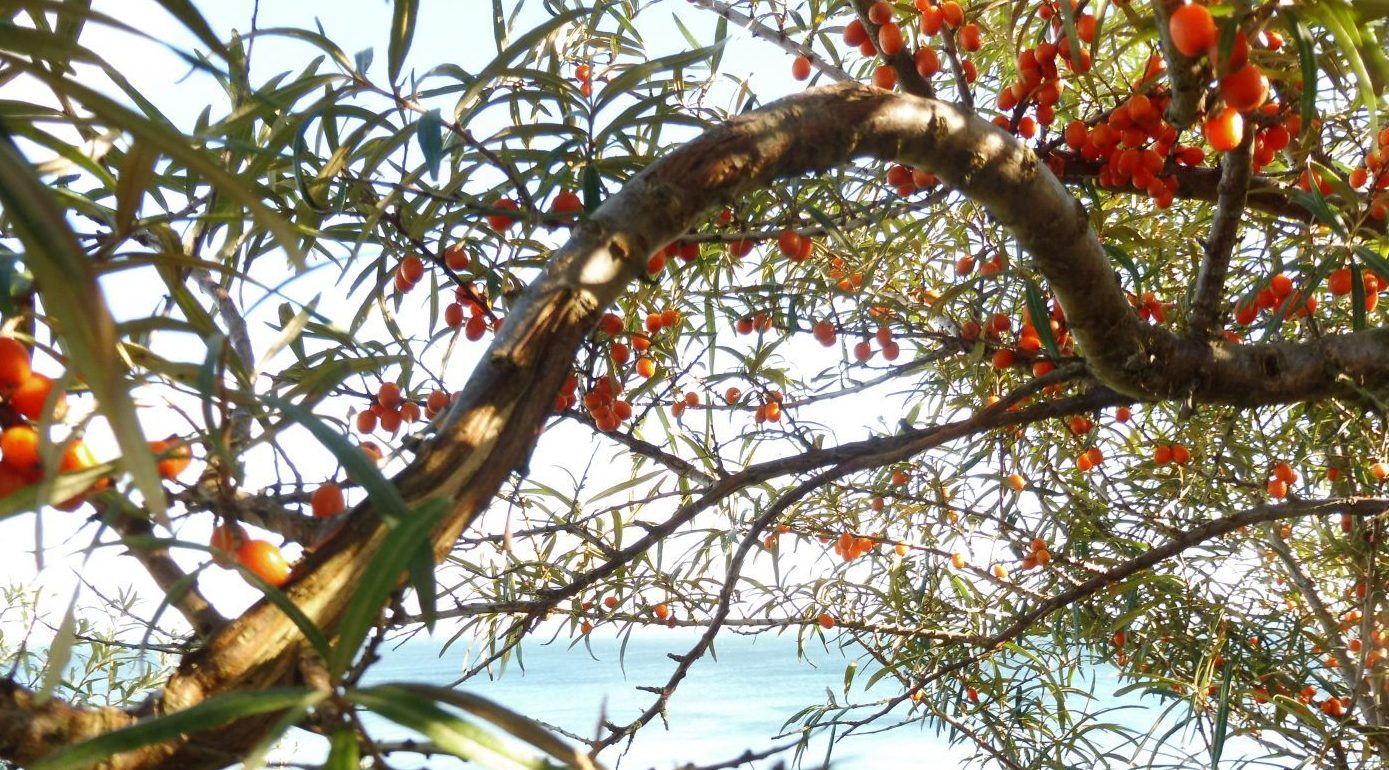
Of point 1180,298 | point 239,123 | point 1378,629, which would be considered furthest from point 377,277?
point 1378,629

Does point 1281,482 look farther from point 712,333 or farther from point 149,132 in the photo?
point 149,132

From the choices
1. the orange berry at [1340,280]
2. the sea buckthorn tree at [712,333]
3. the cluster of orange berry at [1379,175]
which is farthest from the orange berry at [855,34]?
the orange berry at [1340,280]

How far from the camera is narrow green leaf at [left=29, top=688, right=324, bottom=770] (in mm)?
268

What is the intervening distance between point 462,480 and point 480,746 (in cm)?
13

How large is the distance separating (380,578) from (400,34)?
0.67 meters

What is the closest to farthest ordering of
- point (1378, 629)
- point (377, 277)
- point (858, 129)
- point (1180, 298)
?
point (858, 129) < point (377, 277) < point (1180, 298) < point (1378, 629)

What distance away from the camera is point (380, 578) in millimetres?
304

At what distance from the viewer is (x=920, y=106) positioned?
733mm

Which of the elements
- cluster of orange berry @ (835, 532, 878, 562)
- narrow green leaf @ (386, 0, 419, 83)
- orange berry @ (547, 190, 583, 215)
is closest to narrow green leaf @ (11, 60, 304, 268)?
narrow green leaf @ (386, 0, 419, 83)

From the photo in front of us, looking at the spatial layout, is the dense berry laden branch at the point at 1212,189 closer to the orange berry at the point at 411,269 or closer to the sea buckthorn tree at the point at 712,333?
the sea buckthorn tree at the point at 712,333

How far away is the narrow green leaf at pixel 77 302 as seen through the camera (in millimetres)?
247

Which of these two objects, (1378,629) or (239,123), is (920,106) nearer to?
(239,123)

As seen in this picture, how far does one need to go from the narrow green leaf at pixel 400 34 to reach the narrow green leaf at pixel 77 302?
0.60 m

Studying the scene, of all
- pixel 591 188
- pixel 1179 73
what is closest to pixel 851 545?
pixel 591 188
